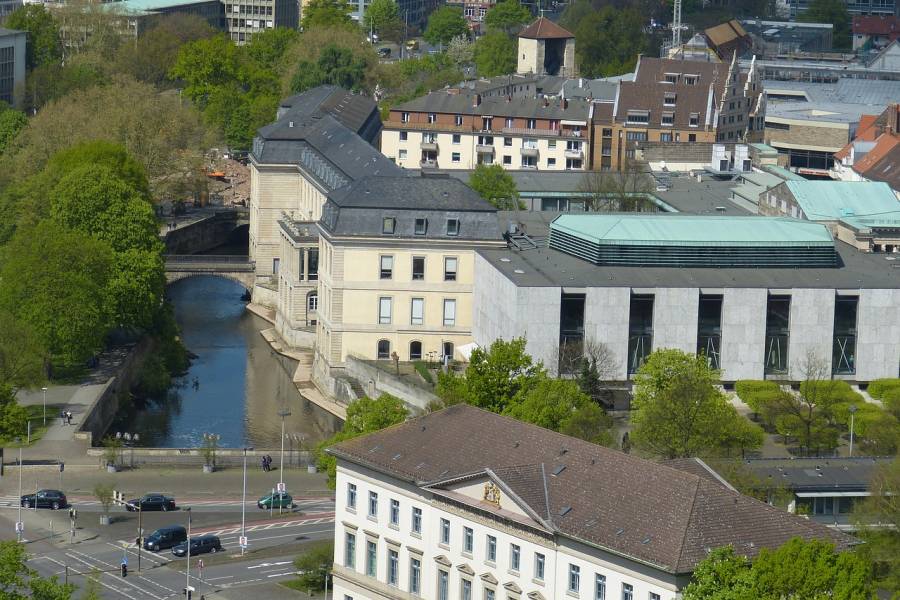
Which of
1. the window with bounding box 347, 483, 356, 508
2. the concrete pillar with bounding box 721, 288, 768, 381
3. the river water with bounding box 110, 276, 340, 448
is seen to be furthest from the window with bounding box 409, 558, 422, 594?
the concrete pillar with bounding box 721, 288, 768, 381

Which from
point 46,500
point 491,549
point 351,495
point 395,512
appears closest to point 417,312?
point 46,500

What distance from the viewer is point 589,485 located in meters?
105

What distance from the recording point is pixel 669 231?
156500mm

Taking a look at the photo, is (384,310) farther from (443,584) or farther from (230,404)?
(443,584)

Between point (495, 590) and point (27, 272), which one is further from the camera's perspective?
point (27, 272)

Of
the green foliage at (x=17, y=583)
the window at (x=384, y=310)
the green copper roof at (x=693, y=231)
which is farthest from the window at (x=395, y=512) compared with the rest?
the window at (x=384, y=310)

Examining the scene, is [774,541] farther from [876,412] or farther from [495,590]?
[876,412]

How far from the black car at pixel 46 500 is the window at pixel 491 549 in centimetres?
3270

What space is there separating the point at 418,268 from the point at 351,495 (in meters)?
50.5

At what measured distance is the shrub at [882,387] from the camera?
150 meters

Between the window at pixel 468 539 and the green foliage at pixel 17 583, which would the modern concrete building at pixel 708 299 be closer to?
the window at pixel 468 539

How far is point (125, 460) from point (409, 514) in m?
34.8

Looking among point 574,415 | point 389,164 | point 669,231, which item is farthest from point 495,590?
point 389,164

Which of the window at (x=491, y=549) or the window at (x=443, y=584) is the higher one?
the window at (x=491, y=549)
